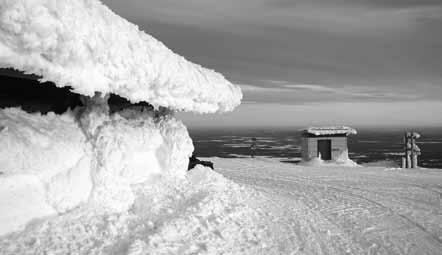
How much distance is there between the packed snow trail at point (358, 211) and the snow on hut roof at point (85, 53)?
10.9 feet

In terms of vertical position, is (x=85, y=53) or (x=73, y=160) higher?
(x=85, y=53)

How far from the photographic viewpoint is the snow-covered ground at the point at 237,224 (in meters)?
4.38

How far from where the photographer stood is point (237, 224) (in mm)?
5805

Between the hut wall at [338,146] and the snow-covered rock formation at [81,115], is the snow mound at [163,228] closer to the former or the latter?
the snow-covered rock formation at [81,115]

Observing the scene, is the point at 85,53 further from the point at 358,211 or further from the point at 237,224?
the point at 358,211

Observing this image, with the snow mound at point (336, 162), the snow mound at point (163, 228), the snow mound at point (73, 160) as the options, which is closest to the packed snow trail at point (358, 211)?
the snow mound at point (163, 228)

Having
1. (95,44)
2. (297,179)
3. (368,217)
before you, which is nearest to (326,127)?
(297,179)

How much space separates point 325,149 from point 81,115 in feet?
61.5

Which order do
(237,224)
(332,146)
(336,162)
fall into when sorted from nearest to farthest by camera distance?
(237,224)
(336,162)
(332,146)

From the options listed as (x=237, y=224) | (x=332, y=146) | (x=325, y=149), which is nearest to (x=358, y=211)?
(x=237, y=224)

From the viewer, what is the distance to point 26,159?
425 centimetres

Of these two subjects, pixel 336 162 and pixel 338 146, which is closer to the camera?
pixel 336 162

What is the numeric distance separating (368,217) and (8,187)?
642 cm

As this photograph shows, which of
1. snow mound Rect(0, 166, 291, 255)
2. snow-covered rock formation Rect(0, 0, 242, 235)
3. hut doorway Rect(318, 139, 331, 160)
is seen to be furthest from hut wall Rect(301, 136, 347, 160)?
snow-covered rock formation Rect(0, 0, 242, 235)
